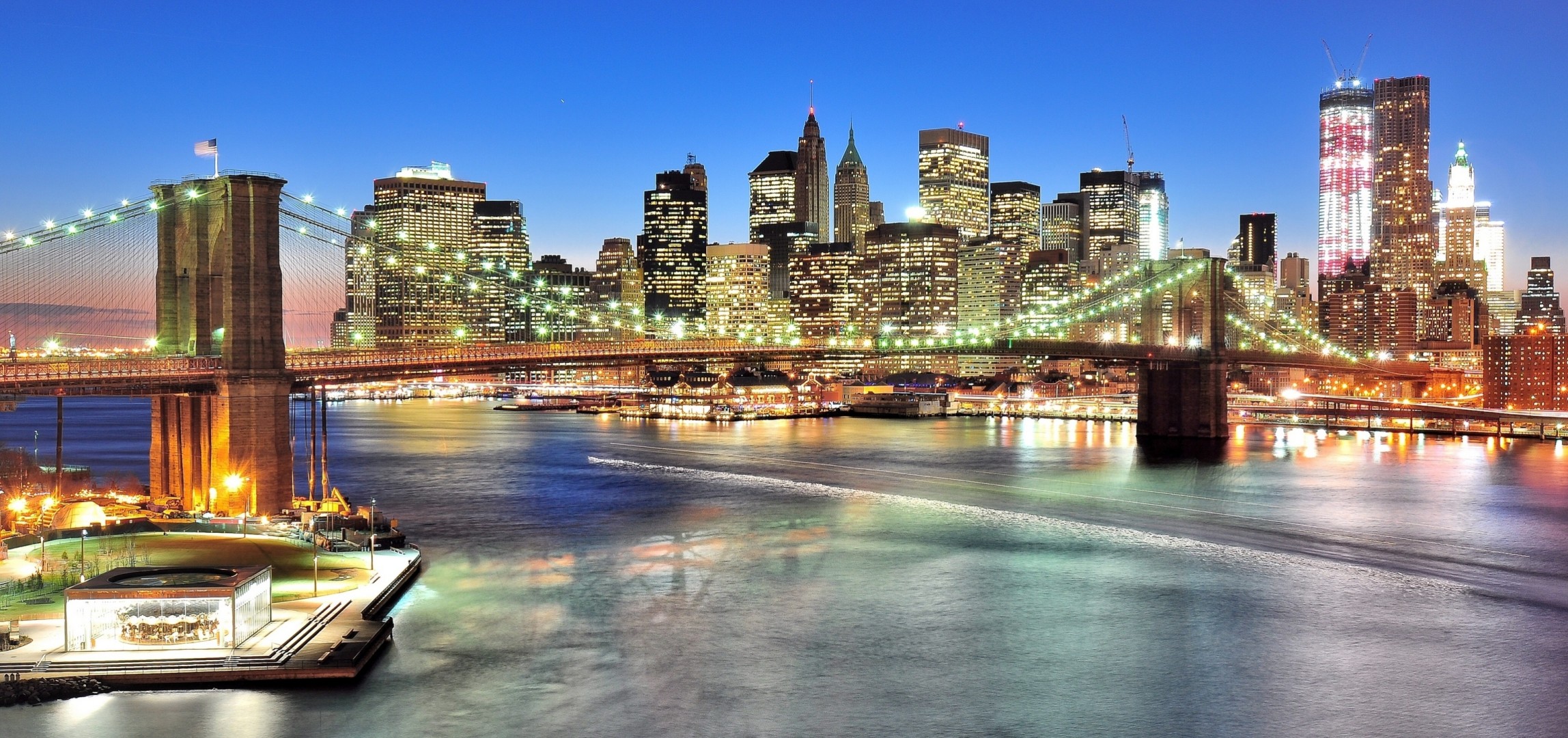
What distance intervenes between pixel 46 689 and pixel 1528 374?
114 m

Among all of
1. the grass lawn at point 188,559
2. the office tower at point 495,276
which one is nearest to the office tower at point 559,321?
the office tower at point 495,276

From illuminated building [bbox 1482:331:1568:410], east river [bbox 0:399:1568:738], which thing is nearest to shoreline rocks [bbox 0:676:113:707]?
east river [bbox 0:399:1568:738]

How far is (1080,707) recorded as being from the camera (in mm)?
19156

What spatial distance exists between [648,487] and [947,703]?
92.4 feet

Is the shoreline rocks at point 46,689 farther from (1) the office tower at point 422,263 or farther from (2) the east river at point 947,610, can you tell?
(1) the office tower at point 422,263

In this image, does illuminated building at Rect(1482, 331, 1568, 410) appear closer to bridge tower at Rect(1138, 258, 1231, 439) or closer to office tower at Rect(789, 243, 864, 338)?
bridge tower at Rect(1138, 258, 1231, 439)

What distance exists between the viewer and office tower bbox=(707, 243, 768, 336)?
18962 centimetres

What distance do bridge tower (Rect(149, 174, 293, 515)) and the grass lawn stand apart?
4130mm

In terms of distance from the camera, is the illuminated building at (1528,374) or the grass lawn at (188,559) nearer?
the grass lawn at (188,559)

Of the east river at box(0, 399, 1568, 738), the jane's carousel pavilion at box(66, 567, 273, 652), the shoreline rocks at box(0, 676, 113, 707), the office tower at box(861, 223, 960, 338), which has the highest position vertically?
the office tower at box(861, 223, 960, 338)

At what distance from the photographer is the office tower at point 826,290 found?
176m

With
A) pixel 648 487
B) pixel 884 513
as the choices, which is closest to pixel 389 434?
pixel 648 487

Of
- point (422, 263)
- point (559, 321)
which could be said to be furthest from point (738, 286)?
point (422, 263)

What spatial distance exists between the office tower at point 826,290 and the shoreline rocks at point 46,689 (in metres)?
155
